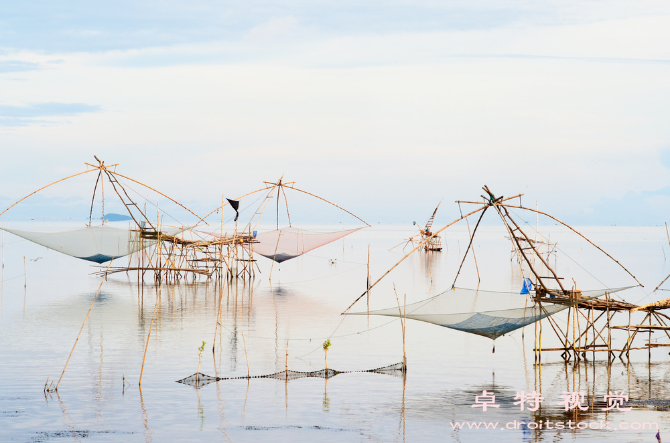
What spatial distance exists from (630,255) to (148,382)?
123ft

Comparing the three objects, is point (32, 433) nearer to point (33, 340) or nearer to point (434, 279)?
point (33, 340)

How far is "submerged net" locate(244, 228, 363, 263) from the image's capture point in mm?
20312

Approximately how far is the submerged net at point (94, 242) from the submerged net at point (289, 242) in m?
2.71

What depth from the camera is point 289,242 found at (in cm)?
2083

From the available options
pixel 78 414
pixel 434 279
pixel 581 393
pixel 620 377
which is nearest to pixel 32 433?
pixel 78 414

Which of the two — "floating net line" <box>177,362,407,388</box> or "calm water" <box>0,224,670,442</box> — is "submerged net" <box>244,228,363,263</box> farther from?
"floating net line" <box>177,362,407,388</box>

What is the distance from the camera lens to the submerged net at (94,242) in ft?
58.8

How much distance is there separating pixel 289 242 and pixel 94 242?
213 inches
